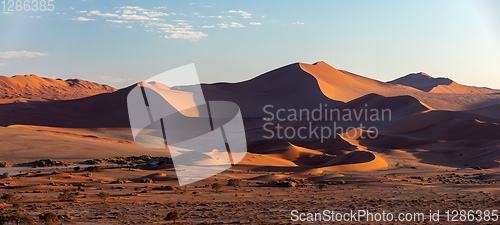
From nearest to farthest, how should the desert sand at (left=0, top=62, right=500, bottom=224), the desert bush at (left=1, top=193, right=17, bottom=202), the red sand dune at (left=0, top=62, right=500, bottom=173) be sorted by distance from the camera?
the desert sand at (left=0, top=62, right=500, bottom=224) < the desert bush at (left=1, top=193, right=17, bottom=202) < the red sand dune at (left=0, top=62, right=500, bottom=173)

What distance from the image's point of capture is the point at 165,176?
33.9 metres

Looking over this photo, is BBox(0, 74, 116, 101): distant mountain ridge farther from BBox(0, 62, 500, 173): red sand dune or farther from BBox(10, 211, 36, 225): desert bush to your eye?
BBox(10, 211, 36, 225): desert bush

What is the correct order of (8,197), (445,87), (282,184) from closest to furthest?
(8,197) → (282,184) → (445,87)

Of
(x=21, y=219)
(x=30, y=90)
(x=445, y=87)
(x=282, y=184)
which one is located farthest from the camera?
(x=30, y=90)

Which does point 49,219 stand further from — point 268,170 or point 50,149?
point 50,149

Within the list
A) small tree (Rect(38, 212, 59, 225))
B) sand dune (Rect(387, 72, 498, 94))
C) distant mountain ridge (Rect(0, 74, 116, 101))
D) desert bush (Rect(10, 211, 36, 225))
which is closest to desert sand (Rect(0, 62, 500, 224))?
small tree (Rect(38, 212, 59, 225))

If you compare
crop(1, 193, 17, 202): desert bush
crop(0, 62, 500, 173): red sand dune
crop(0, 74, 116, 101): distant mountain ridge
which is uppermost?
crop(0, 74, 116, 101): distant mountain ridge

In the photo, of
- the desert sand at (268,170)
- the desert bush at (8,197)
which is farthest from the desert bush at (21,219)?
the desert bush at (8,197)

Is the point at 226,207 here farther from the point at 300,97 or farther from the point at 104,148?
the point at 300,97

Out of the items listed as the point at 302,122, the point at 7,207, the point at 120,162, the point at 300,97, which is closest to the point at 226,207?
the point at 7,207

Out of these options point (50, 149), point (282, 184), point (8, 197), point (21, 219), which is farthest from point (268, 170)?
point (21, 219)

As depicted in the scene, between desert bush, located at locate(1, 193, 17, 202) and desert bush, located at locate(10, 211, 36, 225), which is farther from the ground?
desert bush, located at locate(10, 211, 36, 225)

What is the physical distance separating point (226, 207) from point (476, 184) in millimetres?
19506

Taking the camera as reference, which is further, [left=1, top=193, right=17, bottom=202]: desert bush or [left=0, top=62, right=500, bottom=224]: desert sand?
[left=1, top=193, right=17, bottom=202]: desert bush
